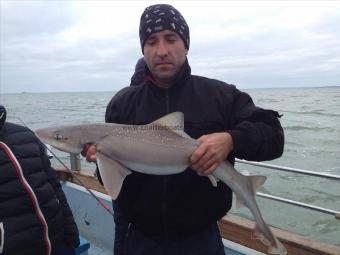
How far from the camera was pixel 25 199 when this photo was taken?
2703 millimetres

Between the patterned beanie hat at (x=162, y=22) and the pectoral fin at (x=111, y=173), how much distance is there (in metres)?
0.86

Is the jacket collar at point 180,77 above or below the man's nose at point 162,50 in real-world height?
below

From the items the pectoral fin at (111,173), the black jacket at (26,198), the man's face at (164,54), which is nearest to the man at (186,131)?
the man's face at (164,54)

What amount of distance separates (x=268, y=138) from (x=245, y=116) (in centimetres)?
21

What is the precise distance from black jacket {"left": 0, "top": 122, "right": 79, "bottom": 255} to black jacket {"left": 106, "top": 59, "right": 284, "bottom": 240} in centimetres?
58

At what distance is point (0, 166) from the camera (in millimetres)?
2637

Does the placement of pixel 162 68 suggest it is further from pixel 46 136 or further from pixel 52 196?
pixel 52 196

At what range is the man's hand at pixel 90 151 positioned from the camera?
246 centimetres

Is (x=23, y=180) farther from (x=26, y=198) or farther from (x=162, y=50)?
(x=162, y=50)

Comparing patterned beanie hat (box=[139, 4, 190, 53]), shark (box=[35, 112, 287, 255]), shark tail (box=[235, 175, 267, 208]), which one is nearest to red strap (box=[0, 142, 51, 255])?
shark (box=[35, 112, 287, 255])

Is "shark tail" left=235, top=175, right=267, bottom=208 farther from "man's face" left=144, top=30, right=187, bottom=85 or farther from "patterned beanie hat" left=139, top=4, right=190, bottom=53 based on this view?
"patterned beanie hat" left=139, top=4, right=190, bottom=53

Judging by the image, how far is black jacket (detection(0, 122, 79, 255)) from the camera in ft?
8.70

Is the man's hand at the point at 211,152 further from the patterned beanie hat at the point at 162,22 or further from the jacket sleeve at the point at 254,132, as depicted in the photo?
the patterned beanie hat at the point at 162,22

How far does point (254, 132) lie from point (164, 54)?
76cm
